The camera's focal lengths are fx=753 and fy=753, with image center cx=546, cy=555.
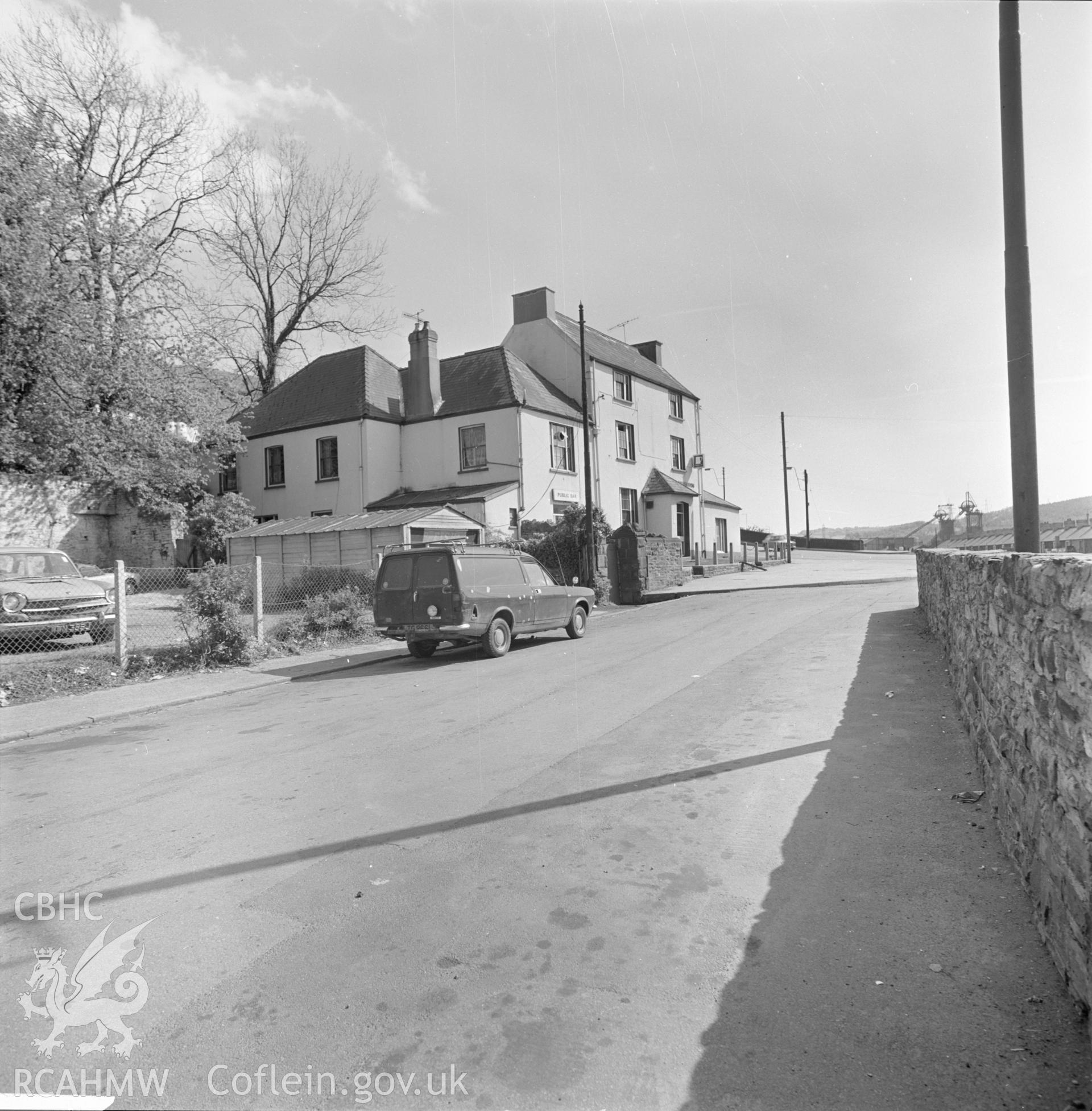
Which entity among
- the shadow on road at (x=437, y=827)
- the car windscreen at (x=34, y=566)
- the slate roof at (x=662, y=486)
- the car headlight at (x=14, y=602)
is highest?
the slate roof at (x=662, y=486)

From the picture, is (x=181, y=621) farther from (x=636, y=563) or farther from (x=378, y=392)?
(x=378, y=392)

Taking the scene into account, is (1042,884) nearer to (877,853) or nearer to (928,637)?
(877,853)

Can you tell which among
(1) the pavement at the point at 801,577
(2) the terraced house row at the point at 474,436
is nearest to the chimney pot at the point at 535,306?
(2) the terraced house row at the point at 474,436

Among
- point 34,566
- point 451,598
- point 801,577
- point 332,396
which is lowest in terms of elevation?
point 801,577

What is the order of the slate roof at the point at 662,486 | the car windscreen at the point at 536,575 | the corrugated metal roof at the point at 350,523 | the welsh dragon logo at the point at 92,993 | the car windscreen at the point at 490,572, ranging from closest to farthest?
the welsh dragon logo at the point at 92,993, the car windscreen at the point at 490,572, the car windscreen at the point at 536,575, the corrugated metal roof at the point at 350,523, the slate roof at the point at 662,486

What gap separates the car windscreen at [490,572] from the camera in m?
12.7

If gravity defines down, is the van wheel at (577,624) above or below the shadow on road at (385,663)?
above

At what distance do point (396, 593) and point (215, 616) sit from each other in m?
2.90

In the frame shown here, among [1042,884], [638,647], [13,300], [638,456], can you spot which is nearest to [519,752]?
[1042,884]

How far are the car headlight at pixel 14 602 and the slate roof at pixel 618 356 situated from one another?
25255 mm

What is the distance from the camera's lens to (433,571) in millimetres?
12578

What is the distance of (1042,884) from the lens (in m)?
3.28

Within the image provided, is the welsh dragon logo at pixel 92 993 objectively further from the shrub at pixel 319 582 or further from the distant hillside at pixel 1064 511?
the shrub at pixel 319 582

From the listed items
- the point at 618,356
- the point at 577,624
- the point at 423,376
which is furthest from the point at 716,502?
the point at 577,624
